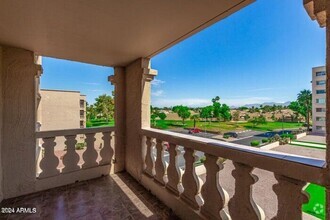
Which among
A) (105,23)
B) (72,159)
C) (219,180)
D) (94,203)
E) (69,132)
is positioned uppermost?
(105,23)

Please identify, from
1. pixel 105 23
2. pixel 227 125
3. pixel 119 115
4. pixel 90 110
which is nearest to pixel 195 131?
pixel 227 125

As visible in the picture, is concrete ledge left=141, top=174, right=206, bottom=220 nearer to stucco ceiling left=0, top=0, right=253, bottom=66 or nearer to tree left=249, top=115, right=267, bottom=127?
tree left=249, top=115, right=267, bottom=127

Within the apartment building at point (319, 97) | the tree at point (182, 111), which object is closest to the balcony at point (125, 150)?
the apartment building at point (319, 97)

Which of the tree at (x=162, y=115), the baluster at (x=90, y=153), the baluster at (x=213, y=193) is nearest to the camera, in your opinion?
the baluster at (x=213, y=193)

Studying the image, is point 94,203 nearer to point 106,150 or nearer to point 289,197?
point 106,150

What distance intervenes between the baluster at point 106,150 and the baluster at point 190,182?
69.2 inches

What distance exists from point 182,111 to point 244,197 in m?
1.27

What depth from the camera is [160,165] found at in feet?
7.47

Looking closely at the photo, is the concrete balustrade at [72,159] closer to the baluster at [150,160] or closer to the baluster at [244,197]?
the baluster at [150,160]

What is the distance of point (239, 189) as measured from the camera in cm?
127

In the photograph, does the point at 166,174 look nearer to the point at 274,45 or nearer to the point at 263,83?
the point at 263,83

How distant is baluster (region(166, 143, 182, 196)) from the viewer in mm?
1963

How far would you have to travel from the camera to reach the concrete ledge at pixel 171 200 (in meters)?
1.71

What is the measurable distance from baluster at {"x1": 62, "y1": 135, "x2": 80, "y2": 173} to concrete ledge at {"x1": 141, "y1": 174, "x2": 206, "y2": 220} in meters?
1.21
